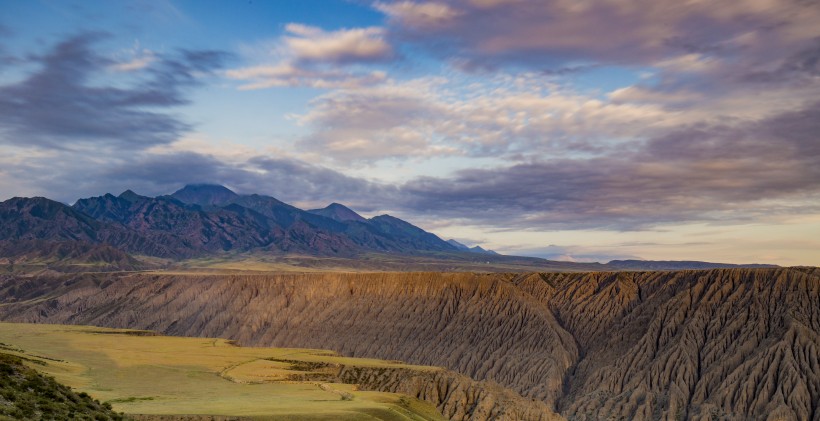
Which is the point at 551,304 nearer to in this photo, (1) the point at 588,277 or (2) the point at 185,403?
(1) the point at 588,277

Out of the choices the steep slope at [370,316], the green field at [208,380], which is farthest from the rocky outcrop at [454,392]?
the steep slope at [370,316]

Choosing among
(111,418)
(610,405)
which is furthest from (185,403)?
(610,405)

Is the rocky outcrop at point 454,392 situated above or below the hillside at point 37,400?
below

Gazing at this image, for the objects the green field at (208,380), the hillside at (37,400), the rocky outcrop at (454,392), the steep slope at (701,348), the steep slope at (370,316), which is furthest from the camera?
the steep slope at (370,316)

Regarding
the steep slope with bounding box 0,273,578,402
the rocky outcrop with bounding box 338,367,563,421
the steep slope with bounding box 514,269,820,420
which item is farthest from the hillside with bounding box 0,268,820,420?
the rocky outcrop with bounding box 338,367,563,421

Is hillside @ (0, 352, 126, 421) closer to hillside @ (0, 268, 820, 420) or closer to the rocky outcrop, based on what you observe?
the rocky outcrop

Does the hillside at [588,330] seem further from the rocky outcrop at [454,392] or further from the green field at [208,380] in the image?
the green field at [208,380]
